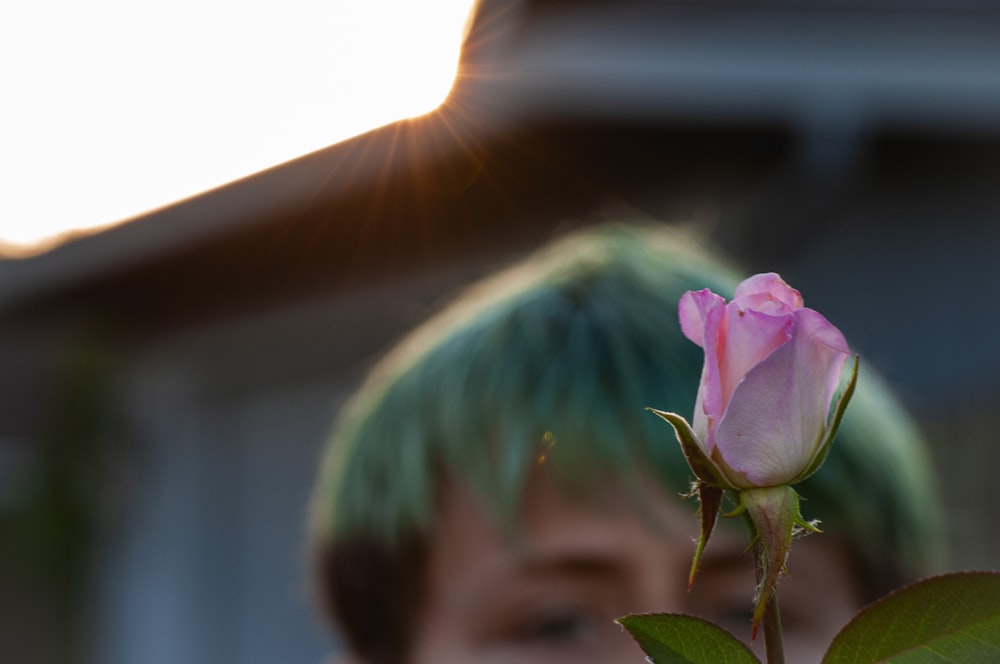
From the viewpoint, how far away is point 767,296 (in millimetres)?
288

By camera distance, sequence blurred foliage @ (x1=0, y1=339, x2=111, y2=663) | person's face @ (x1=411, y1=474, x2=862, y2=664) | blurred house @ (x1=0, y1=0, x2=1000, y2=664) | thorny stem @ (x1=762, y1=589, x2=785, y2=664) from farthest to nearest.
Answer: blurred foliage @ (x1=0, y1=339, x2=111, y2=663) → blurred house @ (x1=0, y1=0, x2=1000, y2=664) → person's face @ (x1=411, y1=474, x2=862, y2=664) → thorny stem @ (x1=762, y1=589, x2=785, y2=664)

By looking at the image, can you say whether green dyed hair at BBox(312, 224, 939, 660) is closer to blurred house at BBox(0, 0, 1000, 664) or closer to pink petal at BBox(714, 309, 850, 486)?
pink petal at BBox(714, 309, 850, 486)

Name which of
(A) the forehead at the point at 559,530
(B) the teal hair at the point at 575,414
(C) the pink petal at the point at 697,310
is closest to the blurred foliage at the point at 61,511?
(B) the teal hair at the point at 575,414

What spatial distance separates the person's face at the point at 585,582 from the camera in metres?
1.49

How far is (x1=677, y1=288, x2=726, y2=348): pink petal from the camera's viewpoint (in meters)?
0.29

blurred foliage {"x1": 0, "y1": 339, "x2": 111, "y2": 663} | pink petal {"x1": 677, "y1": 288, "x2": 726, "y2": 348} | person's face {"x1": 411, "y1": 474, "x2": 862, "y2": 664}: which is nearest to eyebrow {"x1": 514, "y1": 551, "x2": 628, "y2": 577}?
person's face {"x1": 411, "y1": 474, "x2": 862, "y2": 664}

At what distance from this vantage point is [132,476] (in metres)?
6.74

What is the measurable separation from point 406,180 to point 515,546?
11.8 feet

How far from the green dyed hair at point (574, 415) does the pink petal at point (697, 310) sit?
1.19m

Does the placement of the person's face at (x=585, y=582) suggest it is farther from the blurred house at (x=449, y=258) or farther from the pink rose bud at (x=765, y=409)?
the blurred house at (x=449, y=258)

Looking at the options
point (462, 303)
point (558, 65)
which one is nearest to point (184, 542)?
point (558, 65)

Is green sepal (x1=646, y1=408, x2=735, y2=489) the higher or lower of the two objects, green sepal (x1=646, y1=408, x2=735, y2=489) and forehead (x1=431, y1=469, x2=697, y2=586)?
the higher

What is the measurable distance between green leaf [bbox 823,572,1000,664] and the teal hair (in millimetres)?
1250

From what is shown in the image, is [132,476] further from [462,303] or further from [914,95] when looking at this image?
[462,303]
